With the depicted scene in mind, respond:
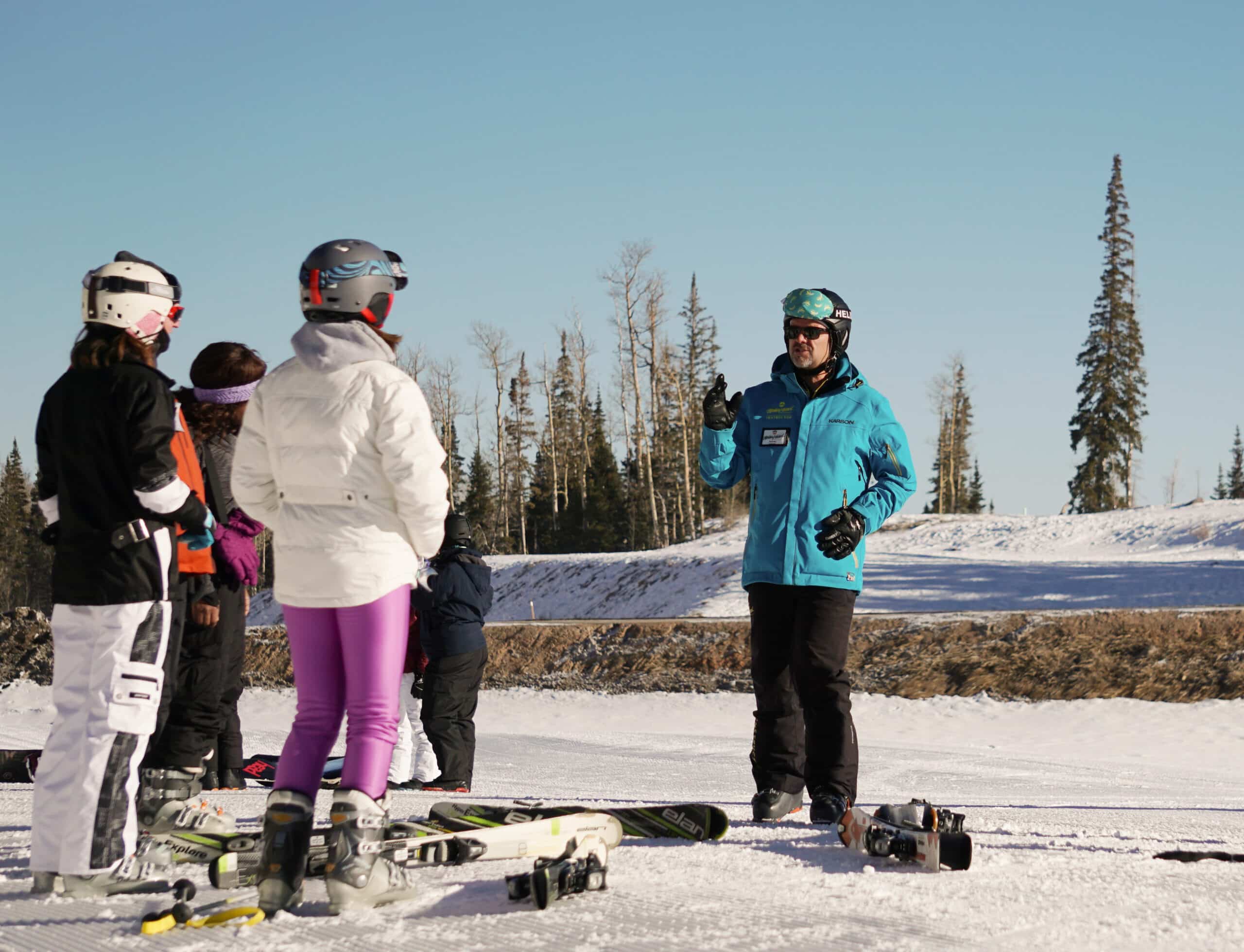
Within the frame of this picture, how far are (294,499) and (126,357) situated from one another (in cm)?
88

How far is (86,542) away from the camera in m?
3.75

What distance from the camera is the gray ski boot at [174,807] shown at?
4.67 m

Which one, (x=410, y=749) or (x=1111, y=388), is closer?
(x=410, y=749)

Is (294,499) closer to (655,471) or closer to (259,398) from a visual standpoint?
(259,398)

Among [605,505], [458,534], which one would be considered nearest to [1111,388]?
[605,505]

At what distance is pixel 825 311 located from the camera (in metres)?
5.54

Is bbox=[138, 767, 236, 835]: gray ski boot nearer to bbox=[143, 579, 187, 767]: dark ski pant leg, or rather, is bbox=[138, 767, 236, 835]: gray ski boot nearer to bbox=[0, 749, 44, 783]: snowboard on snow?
bbox=[143, 579, 187, 767]: dark ski pant leg

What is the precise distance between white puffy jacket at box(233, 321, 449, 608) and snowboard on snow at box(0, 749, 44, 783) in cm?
451

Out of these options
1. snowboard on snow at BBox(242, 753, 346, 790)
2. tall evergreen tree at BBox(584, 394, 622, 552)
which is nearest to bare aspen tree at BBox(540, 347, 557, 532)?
tall evergreen tree at BBox(584, 394, 622, 552)

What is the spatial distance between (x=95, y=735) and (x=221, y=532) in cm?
199

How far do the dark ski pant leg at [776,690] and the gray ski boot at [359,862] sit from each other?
2386mm

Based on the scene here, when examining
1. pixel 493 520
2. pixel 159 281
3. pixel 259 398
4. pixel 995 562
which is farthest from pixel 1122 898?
pixel 493 520

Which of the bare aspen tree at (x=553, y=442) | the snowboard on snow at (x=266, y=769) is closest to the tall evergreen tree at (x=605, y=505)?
the bare aspen tree at (x=553, y=442)

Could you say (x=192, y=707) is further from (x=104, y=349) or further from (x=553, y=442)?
(x=553, y=442)
